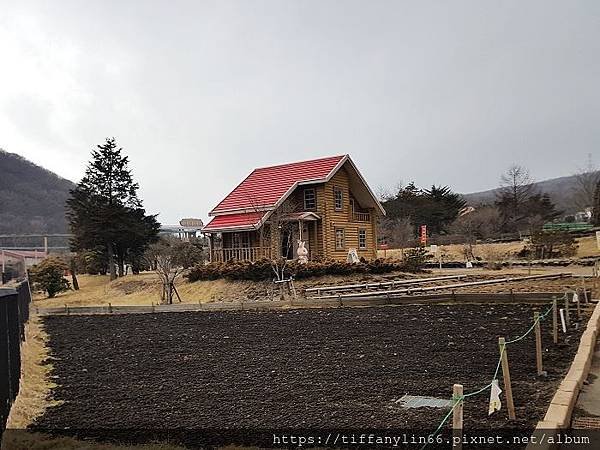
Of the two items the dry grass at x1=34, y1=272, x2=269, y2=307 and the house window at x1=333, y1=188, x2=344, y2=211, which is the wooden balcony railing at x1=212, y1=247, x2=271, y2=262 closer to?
the dry grass at x1=34, y1=272, x2=269, y2=307

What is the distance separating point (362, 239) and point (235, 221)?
7518 millimetres

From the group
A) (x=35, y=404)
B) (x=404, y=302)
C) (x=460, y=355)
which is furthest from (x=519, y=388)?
(x=404, y=302)

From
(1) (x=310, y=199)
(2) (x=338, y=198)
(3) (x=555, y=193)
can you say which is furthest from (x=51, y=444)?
(3) (x=555, y=193)

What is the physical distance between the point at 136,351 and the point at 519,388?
669 centimetres

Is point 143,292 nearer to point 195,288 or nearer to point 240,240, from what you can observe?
point 195,288

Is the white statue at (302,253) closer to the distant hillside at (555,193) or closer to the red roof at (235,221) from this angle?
the red roof at (235,221)

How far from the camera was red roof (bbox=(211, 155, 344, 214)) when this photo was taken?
26047 mm

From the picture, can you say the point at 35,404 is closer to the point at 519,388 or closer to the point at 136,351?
the point at 136,351

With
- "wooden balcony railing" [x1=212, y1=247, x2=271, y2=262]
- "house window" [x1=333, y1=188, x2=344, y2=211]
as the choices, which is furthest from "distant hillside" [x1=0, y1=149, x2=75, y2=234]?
"house window" [x1=333, y1=188, x2=344, y2=211]

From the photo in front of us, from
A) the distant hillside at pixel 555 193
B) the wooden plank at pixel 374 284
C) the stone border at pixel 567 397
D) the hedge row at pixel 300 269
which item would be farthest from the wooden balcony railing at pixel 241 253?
the distant hillside at pixel 555 193

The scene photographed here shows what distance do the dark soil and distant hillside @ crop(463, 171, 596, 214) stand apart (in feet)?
211

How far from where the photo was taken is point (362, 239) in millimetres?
29734

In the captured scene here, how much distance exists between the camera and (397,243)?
44125 millimetres

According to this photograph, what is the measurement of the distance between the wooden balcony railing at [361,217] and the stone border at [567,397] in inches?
872
